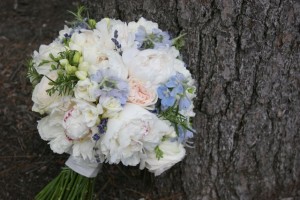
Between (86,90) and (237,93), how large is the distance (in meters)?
0.74

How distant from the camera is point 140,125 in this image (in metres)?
1.67

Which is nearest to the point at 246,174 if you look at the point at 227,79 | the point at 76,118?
the point at 227,79

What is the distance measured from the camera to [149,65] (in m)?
1.72

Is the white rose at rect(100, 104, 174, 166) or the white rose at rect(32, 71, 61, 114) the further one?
the white rose at rect(32, 71, 61, 114)

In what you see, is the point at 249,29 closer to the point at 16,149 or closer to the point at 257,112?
the point at 257,112

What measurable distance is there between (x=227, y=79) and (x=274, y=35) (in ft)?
0.85

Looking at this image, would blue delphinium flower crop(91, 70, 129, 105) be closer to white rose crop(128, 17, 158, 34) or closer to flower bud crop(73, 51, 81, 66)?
flower bud crop(73, 51, 81, 66)

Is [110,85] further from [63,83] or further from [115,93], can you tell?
[63,83]

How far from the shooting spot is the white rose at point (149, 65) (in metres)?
1.72

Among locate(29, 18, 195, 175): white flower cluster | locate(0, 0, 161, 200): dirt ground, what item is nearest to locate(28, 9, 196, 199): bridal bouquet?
locate(29, 18, 195, 175): white flower cluster

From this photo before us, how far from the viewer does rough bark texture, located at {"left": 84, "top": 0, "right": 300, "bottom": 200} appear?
2008 millimetres

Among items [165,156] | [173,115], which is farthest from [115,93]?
[165,156]

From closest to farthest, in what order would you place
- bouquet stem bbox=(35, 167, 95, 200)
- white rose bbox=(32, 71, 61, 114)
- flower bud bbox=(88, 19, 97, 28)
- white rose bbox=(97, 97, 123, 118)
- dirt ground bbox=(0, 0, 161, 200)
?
white rose bbox=(97, 97, 123, 118) < white rose bbox=(32, 71, 61, 114) < flower bud bbox=(88, 19, 97, 28) < bouquet stem bbox=(35, 167, 95, 200) < dirt ground bbox=(0, 0, 161, 200)

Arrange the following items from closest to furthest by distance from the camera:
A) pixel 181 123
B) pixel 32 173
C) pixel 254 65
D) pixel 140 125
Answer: pixel 140 125
pixel 181 123
pixel 254 65
pixel 32 173
